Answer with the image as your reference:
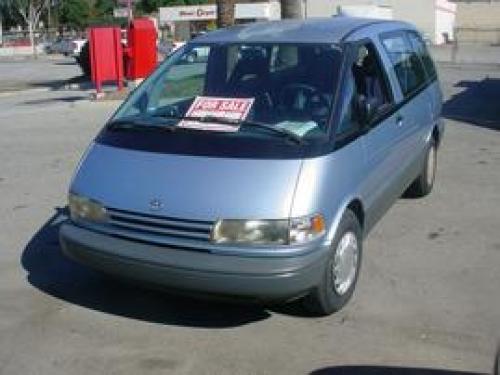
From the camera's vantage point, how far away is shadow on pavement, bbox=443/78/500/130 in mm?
13742

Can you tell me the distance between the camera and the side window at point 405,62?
6738 mm

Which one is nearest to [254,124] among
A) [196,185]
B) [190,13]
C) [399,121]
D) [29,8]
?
[196,185]

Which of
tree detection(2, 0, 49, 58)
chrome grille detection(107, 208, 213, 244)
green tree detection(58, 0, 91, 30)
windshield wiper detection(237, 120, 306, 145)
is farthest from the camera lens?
green tree detection(58, 0, 91, 30)

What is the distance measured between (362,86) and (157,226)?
6.22 feet

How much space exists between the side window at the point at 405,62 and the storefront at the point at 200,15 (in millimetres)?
46423

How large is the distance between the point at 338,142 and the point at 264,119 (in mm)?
514

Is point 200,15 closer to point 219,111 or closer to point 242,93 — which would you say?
point 242,93

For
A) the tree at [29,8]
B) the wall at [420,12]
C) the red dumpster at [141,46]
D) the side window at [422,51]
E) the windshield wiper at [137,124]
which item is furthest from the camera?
the tree at [29,8]

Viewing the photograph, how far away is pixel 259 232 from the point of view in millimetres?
4656

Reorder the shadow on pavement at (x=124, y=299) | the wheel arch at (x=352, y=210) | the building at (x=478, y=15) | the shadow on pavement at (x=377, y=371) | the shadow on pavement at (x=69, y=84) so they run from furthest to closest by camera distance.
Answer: the building at (x=478, y=15) → the shadow on pavement at (x=69, y=84) → the shadow on pavement at (x=124, y=299) → the wheel arch at (x=352, y=210) → the shadow on pavement at (x=377, y=371)

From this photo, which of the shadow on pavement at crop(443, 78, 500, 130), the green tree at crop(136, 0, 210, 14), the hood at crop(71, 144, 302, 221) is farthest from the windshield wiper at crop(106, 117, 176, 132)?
the green tree at crop(136, 0, 210, 14)

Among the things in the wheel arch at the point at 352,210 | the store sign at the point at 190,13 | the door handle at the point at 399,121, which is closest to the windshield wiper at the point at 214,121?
the wheel arch at the point at 352,210

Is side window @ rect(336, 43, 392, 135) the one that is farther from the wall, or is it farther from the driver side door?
the wall

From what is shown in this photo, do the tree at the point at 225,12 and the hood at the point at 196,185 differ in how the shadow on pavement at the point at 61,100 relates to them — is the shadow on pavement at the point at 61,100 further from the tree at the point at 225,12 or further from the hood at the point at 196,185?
the hood at the point at 196,185
